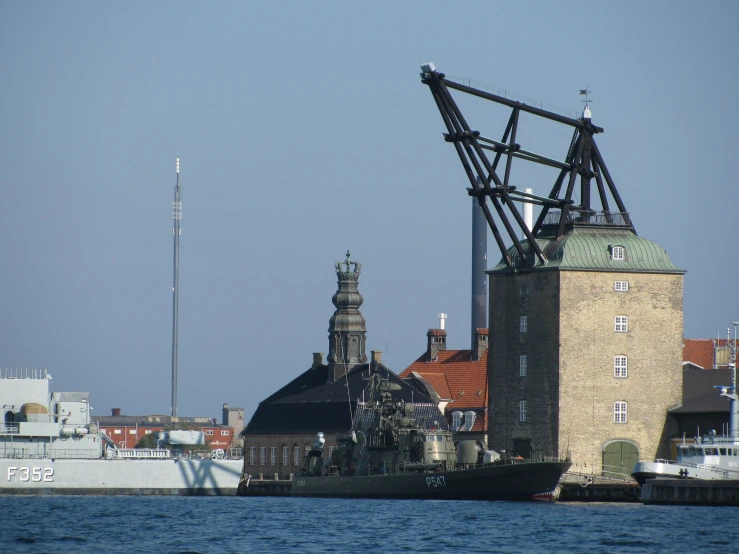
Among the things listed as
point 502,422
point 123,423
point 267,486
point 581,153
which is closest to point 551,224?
point 581,153

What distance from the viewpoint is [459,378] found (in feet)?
358

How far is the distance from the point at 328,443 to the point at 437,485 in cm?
2915

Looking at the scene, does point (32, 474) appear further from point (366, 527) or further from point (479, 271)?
point (479, 271)

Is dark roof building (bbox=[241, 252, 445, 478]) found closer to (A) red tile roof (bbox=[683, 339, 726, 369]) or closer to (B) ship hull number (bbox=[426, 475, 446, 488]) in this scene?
(A) red tile roof (bbox=[683, 339, 726, 369])

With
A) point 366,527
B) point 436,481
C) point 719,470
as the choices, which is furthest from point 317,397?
point 366,527

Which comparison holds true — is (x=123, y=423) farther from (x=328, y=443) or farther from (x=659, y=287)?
(x=659, y=287)

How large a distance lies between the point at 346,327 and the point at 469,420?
17.4 meters

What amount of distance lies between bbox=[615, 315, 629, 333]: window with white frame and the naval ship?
78.1ft

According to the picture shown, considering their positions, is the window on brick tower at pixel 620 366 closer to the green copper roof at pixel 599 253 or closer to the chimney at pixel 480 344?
the green copper roof at pixel 599 253

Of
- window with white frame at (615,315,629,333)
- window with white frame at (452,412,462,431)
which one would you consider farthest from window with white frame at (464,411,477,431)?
window with white frame at (615,315,629,333)

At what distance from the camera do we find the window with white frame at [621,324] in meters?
81.6

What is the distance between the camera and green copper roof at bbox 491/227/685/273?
268 ft

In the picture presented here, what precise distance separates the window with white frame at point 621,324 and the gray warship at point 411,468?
22.5ft

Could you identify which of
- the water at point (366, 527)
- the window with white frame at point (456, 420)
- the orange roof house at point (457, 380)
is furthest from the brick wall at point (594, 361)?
the window with white frame at point (456, 420)
